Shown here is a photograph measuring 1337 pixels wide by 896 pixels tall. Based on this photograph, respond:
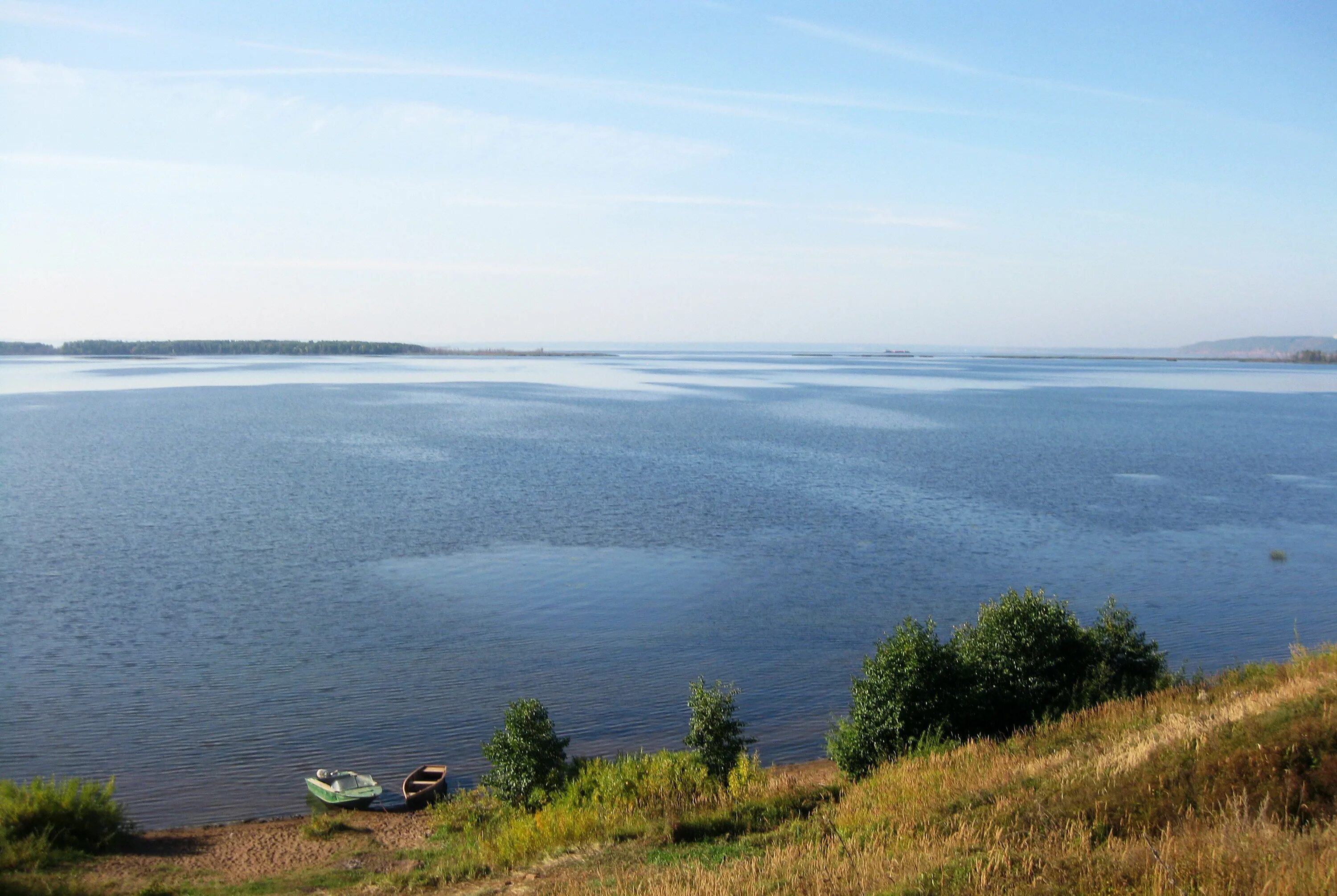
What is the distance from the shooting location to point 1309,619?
94.6ft

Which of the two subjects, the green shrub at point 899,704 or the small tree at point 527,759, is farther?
the small tree at point 527,759

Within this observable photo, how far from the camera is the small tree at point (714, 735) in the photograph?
16.9 meters

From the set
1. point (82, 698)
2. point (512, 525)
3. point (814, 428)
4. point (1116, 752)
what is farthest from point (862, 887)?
point (814, 428)

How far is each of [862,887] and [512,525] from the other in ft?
105

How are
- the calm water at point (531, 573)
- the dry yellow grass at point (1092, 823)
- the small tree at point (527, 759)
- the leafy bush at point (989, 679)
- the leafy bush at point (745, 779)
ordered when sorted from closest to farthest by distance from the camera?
the dry yellow grass at point (1092, 823)
the leafy bush at point (745, 779)
the leafy bush at point (989, 679)
the small tree at point (527, 759)
the calm water at point (531, 573)

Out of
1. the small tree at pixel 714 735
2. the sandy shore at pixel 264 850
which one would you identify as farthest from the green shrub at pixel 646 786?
the sandy shore at pixel 264 850

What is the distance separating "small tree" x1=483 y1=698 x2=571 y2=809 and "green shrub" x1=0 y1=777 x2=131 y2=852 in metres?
6.55

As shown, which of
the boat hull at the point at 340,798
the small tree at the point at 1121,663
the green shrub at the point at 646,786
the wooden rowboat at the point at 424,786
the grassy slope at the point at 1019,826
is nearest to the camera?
the grassy slope at the point at 1019,826

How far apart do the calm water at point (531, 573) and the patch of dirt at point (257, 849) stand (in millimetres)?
914

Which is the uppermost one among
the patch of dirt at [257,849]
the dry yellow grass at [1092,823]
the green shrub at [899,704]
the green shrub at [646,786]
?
the dry yellow grass at [1092,823]

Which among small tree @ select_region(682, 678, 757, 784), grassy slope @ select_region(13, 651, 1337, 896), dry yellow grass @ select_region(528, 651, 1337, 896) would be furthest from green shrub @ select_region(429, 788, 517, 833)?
dry yellow grass @ select_region(528, 651, 1337, 896)

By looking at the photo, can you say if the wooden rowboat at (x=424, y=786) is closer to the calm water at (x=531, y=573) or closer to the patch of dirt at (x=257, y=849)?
the patch of dirt at (x=257, y=849)

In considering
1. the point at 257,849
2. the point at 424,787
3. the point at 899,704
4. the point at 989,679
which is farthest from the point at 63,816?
the point at 989,679

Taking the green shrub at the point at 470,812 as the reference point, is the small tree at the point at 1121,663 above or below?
above
